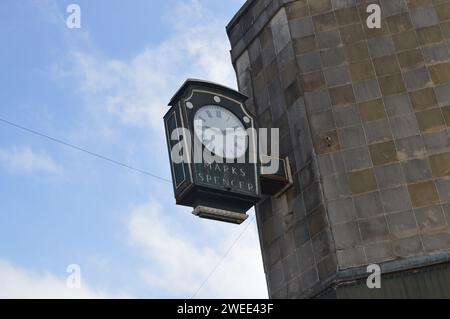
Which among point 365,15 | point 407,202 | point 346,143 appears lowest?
point 407,202

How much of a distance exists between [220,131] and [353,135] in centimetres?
323

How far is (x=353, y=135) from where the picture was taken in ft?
57.3

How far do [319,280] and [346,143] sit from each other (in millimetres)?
3407

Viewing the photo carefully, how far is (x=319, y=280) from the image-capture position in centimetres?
1634

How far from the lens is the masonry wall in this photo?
1623 cm

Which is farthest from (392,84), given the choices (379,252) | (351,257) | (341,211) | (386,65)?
(351,257)

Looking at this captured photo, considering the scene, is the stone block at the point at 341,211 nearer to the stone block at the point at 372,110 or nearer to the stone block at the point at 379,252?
the stone block at the point at 379,252

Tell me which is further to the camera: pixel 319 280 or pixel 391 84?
pixel 391 84

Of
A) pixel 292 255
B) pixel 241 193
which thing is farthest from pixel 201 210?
pixel 292 255

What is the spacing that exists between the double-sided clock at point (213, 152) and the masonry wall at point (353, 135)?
137 cm

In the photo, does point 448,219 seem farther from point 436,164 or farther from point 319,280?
point 319,280

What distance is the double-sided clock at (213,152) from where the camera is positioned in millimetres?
16359

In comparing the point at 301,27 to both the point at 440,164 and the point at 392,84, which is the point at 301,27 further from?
the point at 440,164

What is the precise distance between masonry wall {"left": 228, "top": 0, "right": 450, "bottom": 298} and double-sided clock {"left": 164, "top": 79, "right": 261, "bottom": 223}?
137 cm
